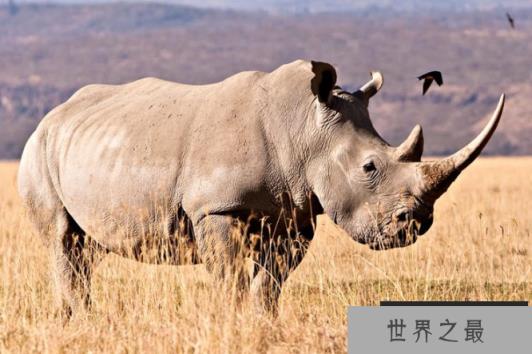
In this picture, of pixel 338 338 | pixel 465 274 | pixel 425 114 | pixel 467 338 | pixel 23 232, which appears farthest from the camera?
pixel 425 114

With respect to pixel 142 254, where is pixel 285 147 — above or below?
above

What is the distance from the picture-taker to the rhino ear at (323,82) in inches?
321

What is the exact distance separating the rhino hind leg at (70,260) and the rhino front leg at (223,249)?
4.82 ft

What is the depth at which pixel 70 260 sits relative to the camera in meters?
9.66

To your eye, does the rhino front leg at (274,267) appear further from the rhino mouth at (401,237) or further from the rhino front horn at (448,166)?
the rhino front horn at (448,166)

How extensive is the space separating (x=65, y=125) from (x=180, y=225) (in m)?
1.85

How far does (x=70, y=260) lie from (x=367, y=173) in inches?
105

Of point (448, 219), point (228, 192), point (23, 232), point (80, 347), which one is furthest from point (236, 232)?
point (448, 219)

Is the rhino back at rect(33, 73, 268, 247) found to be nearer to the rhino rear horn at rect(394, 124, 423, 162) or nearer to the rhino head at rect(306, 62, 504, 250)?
the rhino head at rect(306, 62, 504, 250)

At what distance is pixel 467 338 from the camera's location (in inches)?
246

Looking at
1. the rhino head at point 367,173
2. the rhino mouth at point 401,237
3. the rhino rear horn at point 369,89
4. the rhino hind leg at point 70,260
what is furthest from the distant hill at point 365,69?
the rhino mouth at point 401,237

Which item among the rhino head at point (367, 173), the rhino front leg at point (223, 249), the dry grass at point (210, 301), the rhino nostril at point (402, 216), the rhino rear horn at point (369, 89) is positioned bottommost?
the dry grass at point (210, 301)

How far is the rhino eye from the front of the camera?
8.09 m

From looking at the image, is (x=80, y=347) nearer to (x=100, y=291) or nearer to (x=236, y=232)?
(x=236, y=232)
